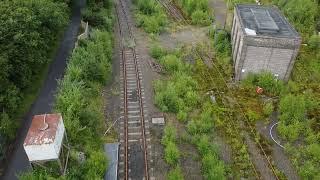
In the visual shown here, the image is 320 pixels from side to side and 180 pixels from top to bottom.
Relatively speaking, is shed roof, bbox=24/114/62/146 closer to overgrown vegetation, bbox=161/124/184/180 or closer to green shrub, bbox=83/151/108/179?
green shrub, bbox=83/151/108/179

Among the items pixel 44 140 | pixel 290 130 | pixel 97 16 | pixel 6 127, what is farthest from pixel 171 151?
pixel 97 16

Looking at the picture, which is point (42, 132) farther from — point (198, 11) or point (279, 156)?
point (198, 11)

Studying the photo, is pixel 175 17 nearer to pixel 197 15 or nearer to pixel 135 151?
pixel 197 15

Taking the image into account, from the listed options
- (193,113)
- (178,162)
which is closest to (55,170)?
(178,162)

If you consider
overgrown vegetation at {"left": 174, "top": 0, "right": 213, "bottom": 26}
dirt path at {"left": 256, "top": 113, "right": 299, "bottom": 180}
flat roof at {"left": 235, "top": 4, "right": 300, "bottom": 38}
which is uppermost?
flat roof at {"left": 235, "top": 4, "right": 300, "bottom": 38}

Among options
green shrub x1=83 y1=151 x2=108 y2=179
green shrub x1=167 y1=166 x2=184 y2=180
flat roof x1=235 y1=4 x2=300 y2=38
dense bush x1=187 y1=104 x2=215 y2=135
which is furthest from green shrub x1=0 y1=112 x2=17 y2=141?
flat roof x1=235 y1=4 x2=300 y2=38
